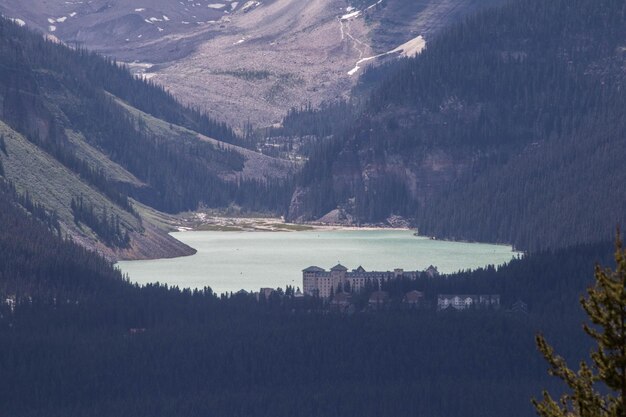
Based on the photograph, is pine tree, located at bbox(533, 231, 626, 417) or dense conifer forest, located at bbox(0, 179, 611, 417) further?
dense conifer forest, located at bbox(0, 179, 611, 417)

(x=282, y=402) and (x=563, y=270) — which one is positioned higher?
(x=563, y=270)

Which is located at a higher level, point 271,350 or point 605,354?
point 271,350

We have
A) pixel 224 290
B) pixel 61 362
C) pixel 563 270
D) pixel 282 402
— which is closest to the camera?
pixel 282 402

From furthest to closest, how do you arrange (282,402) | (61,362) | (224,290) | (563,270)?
1. (224,290)
2. (563,270)
3. (61,362)
4. (282,402)

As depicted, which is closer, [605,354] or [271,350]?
[605,354]

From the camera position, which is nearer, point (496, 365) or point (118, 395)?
point (118, 395)

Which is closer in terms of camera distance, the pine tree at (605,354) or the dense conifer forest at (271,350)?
the pine tree at (605,354)

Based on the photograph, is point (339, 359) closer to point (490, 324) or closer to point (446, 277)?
point (490, 324)

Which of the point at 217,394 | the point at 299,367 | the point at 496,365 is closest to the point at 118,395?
the point at 217,394

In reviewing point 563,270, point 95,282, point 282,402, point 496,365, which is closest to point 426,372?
point 496,365
